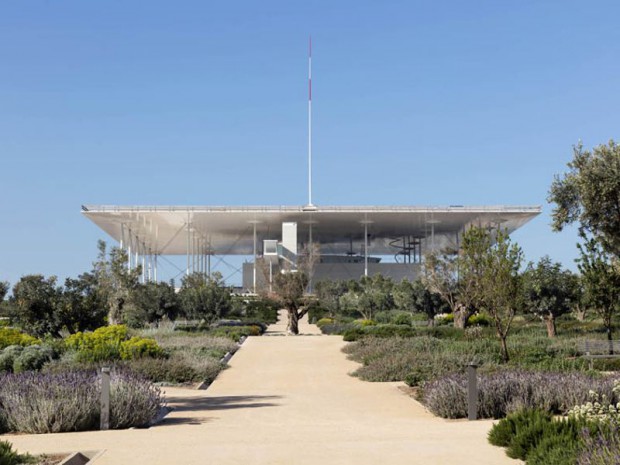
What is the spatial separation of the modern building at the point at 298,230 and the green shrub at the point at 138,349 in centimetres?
3307

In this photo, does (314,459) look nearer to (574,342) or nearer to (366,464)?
(366,464)

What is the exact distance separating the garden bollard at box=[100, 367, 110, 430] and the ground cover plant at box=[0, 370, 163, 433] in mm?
242

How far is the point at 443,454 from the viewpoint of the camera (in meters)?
9.05

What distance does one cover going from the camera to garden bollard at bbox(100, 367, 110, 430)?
11.8 meters

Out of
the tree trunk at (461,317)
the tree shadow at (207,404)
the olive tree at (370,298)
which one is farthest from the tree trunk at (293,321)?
the tree shadow at (207,404)

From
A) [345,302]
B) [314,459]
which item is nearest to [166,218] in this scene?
[345,302]

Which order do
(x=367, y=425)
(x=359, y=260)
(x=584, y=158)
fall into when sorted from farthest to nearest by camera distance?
(x=359, y=260), (x=584, y=158), (x=367, y=425)

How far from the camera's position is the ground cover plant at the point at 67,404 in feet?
38.5

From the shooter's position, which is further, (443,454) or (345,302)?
(345,302)

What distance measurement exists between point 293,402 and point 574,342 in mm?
16738

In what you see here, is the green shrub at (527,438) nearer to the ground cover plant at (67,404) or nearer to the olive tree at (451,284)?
the ground cover plant at (67,404)

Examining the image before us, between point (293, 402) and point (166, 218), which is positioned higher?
point (166, 218)

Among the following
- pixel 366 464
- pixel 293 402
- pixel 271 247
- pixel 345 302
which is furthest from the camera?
pixel 271 247

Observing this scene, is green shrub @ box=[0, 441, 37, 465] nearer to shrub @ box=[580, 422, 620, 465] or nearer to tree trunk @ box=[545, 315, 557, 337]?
shrub @ box=[580, 422, 620, 465]
